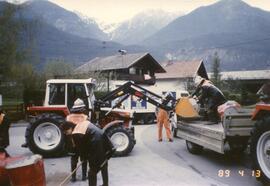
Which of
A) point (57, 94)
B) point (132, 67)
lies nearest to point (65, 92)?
point (57, 94)

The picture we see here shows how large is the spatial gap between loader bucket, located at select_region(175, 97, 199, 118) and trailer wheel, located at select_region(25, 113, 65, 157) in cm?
368

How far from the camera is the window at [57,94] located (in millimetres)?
13617

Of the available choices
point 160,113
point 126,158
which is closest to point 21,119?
point 160,113

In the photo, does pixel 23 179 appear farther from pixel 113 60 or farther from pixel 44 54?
pixel 44 54

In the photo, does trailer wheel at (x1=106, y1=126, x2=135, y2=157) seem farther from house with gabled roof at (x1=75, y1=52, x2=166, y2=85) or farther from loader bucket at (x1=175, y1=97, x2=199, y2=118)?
house with gabled roof at (x1=75, y1=52, x2=166, y2=85)

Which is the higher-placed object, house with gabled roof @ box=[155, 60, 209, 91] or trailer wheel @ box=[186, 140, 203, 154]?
house with gabled roof @ box=[155, 60, 209, 91]

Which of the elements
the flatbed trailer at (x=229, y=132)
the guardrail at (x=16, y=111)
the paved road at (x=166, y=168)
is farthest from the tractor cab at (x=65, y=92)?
the guardrail at (x=16, y=111)

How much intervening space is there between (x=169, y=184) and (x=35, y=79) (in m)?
31.7

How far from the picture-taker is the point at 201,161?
11547mm

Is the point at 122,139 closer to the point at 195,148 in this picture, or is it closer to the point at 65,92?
the point at 195,148

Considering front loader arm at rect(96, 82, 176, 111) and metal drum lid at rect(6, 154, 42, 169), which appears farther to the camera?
front loader arm at rect(96, 82, 176, 111)

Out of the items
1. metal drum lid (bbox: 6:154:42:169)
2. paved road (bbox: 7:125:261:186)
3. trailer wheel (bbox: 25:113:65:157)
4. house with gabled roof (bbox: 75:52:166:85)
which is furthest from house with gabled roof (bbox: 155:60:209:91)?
A: metal drum lid (bbox: 6:154:42:169)

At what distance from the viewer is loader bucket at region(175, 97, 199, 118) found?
13198 millimetres
